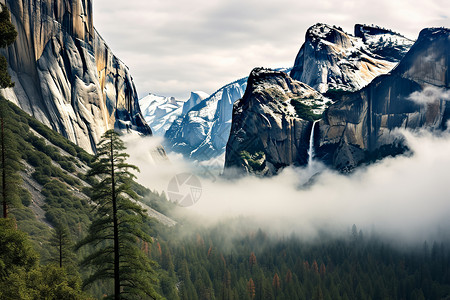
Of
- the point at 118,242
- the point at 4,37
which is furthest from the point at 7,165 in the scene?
the point at 118,242

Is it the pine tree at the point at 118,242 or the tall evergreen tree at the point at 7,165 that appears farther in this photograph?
the tall evergreen tree at the point at 7,165

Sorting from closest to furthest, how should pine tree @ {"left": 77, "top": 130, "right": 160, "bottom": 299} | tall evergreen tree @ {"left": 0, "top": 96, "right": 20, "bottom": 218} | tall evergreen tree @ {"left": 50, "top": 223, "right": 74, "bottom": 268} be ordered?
pine tree @ {"left": 77, "top": 130, "right": 160, "bottom": 299} → tall evergreen tree @ {"left": 0, "top": 96, "right": 20, "bottom": 218} → tall evergreen tree @ {"left": 50, "top": 223, "right": 74, "bottom": 268}

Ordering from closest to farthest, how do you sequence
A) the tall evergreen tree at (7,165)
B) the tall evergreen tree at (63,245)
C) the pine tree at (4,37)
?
1. the pine tree at (4,37)
2. the tall evergreen tree at (7,165)
3. the tall evergreen tree at (63,245)

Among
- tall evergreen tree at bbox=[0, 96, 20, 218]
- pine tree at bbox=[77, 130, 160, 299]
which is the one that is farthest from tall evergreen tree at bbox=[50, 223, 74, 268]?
pine tree at bbox=[77, 130, 160, 299]

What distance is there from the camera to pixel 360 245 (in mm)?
197250

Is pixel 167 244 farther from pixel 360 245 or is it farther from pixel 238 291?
pixel 360 245

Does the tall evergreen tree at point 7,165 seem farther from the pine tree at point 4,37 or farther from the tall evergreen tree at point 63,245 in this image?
the pine tree at point 4,37

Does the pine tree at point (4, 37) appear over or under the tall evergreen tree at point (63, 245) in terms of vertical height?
over

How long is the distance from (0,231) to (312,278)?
128699mm

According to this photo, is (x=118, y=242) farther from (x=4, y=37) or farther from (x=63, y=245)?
(x=63, y=245)

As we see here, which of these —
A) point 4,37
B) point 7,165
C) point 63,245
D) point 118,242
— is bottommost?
point 63,245

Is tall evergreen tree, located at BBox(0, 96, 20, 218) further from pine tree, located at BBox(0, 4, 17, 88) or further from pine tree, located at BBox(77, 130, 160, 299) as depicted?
pine tree, located at BBox(77, 130, 160, 299)

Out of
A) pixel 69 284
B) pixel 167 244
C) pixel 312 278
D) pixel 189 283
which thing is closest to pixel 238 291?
Result: pixel 189 283

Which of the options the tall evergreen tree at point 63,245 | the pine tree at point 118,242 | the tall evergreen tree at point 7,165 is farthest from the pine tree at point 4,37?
the tall evergreen tree at point 63,245
